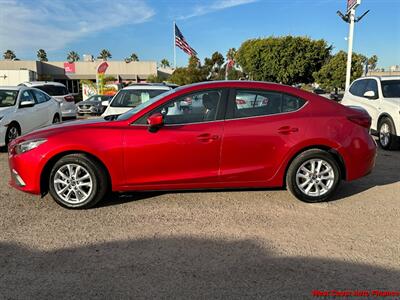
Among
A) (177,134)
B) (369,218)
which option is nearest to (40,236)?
(177,134)

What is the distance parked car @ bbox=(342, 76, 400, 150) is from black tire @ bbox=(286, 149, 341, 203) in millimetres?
4542

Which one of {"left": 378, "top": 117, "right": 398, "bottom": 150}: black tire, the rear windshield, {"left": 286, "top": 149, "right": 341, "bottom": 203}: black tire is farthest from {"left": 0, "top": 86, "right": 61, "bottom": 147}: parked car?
{"left": 378, "top": 117, "right": 398, "bottom": 150}: black tire

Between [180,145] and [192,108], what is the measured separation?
533mm

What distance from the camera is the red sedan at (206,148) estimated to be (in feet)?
14.3

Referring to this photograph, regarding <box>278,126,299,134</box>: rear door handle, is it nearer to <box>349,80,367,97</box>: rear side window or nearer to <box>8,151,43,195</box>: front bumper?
<box>8,151,43,195</box>: front bumper

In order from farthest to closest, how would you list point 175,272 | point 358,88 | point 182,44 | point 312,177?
1. point 182,44
2. point 358,88
3. point 312,177
4. point 175,272

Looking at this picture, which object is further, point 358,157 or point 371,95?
point 371,95

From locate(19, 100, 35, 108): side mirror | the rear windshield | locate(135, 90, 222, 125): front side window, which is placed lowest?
locate(135, 90, 222, 125): front side window

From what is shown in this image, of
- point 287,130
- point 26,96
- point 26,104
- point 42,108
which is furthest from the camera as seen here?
point 42,108

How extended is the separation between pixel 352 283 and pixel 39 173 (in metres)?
3.55

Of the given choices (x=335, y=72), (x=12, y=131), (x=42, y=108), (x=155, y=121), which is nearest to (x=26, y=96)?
(x=42, y=108)

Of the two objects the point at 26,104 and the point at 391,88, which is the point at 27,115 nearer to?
the point at 26,104

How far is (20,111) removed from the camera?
8.59m

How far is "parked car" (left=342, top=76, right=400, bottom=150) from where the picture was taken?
840cm
